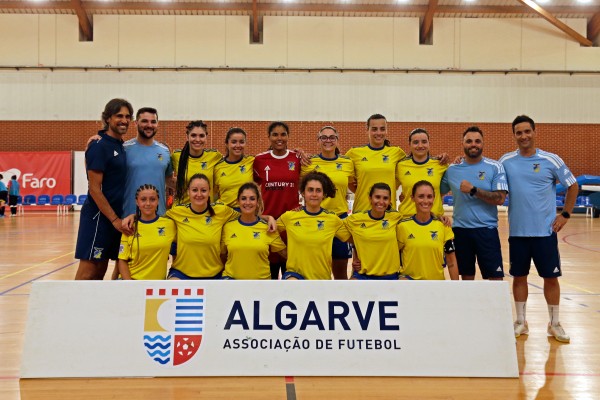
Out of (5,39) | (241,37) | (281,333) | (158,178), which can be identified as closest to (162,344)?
(281,333)

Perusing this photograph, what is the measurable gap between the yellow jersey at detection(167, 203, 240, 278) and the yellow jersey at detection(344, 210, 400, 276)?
1.13m

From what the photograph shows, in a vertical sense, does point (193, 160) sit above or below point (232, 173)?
above

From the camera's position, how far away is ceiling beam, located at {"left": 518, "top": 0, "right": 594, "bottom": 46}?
20.1 metres

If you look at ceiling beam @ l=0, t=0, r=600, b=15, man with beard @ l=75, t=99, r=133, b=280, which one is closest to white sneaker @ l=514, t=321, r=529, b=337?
man with beard @ l=75, t=99, r=133, b=280

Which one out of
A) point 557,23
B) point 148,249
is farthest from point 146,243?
point 557,23

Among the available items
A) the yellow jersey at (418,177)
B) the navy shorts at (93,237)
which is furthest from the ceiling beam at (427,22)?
the navy shorts at (93,237)

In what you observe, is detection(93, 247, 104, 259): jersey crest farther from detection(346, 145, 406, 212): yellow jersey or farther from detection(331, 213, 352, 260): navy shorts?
detection(346, 145, 406, 212): yellow jersey

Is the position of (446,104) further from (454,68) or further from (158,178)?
(158,178)

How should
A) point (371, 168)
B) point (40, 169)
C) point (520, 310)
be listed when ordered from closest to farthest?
1. point (520, 310)
2. point (371, 168)
3. point (40, 169)

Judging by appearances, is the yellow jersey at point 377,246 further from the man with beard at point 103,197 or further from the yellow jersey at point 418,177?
the man with beard at point 103,197

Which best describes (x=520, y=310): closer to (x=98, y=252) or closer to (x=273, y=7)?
(x=98, y=252)

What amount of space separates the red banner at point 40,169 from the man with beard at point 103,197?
775 inches

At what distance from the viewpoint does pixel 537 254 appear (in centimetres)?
472

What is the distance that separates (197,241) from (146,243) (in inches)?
15.2
